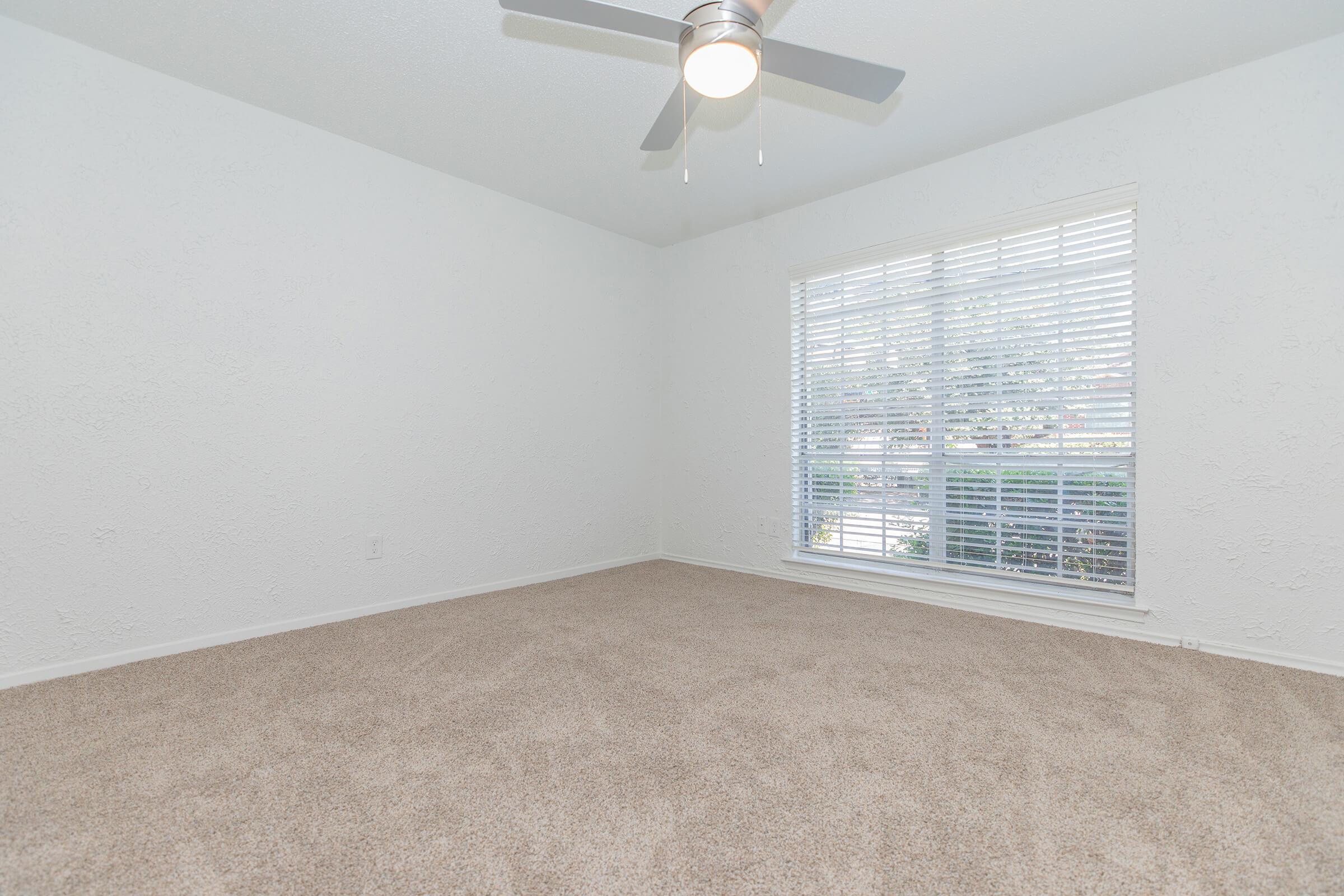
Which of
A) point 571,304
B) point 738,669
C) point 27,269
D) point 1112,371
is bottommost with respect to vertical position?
point 738,669

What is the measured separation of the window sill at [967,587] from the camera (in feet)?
8.50

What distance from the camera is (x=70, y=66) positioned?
2162mm

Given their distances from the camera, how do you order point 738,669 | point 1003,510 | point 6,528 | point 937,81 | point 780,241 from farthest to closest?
1. point 780,241
2. point 1003,510
3. point 937,81
4. point 738,669
5. point 6,528

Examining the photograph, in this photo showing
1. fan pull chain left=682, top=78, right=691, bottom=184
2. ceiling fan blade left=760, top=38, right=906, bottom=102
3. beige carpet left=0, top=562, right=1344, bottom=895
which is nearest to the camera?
beige carpet left=0, top=562, right=1344, bottom=895

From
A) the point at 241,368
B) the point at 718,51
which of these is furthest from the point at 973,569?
the point at 241,368

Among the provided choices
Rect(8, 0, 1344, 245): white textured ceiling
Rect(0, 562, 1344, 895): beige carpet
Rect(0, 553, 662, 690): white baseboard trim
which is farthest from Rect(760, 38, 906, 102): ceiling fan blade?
Rect(0, 553, 662, 690): white baseboard trim

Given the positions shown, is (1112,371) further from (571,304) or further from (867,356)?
(571,304)

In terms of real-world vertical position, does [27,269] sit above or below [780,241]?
below

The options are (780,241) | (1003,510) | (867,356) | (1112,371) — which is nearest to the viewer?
(1112,371)

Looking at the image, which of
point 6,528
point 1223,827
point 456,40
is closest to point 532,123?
point 456,40

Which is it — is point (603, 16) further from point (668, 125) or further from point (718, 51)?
point (668, 125)

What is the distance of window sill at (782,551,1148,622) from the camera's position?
8.50 ft

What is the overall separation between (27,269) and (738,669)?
111 inches

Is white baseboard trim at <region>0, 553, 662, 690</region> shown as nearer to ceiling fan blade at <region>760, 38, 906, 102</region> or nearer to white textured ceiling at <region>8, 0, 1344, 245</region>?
white textured ceiling at <region>8, 0, 1344, 245</region>
